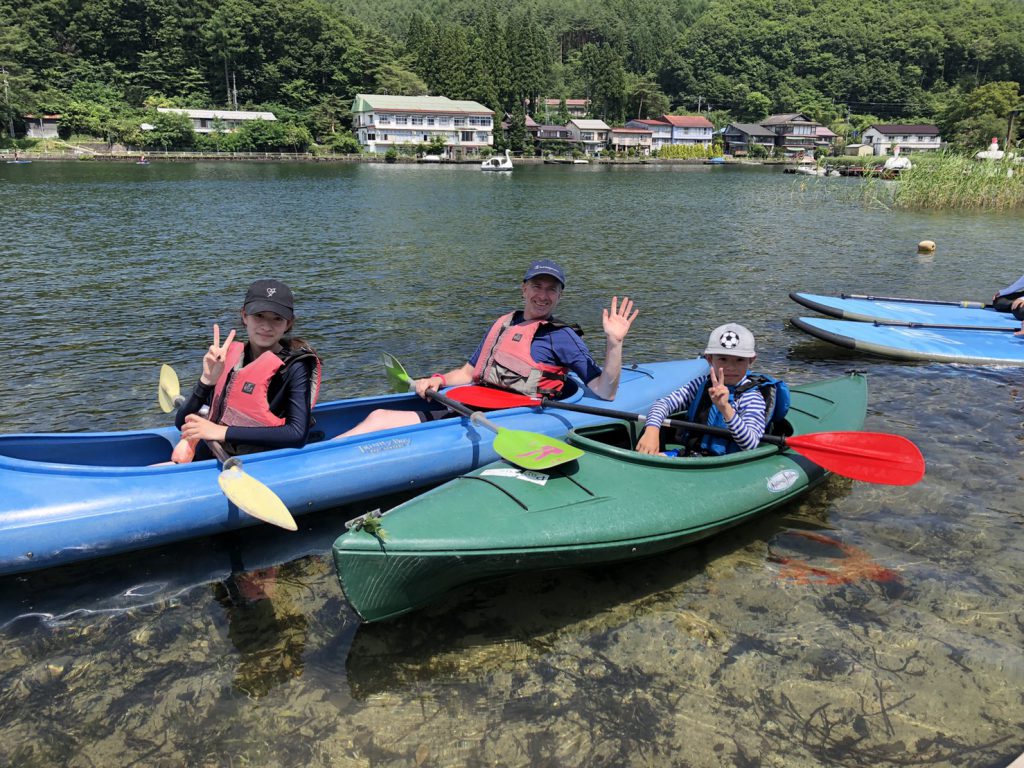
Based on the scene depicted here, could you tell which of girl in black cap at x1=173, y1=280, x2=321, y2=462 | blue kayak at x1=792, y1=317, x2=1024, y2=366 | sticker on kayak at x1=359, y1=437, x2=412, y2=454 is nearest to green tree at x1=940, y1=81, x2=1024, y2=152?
blue kayak at x1=792, y1=317, x2=1024, y2=366

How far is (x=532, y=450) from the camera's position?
14.1 feet

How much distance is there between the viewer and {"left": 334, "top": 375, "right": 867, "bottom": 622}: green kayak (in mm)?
3465

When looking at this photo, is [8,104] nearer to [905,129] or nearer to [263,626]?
[263,626]

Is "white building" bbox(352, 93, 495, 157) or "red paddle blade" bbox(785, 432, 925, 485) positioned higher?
"white building" bbox(352, 93, 495, 157)

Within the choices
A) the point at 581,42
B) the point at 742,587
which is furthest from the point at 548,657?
the point at 581,42

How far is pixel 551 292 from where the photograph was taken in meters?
5.32

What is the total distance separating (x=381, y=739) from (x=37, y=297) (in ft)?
40.9

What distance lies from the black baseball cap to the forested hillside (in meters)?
75.1

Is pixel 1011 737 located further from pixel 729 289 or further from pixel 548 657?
pixel 729 289

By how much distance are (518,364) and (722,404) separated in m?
1.77

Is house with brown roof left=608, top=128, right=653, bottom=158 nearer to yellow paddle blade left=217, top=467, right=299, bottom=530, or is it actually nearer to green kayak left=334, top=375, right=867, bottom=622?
green kayak left=334, top=375, right=867, bottom=622

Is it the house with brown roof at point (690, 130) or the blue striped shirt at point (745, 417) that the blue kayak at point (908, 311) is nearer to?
the blue striped shirt at point (745, 417)

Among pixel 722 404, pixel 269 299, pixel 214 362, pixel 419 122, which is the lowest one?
pixel 722 404

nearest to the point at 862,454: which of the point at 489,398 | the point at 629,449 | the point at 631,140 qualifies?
the point at 629,449
